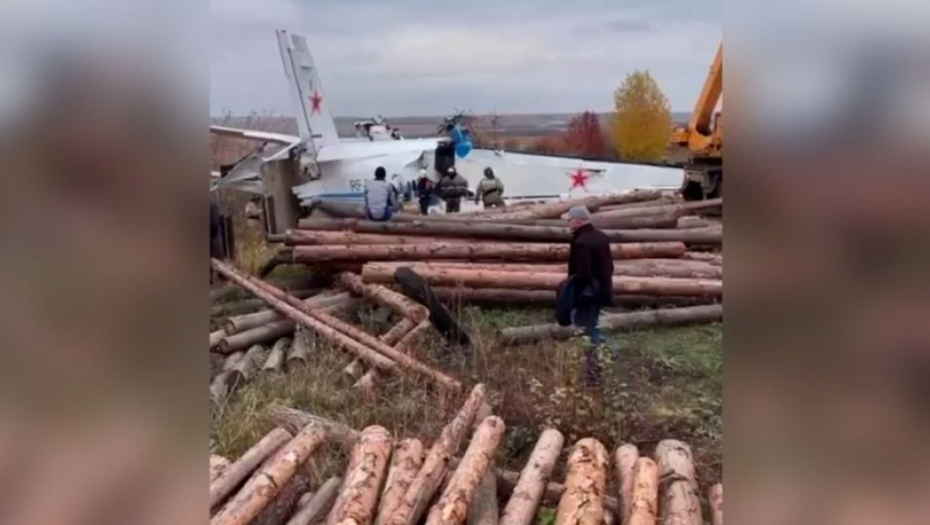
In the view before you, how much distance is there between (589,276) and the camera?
13.4ft

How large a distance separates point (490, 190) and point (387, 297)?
5.95ft

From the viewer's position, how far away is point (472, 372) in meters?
3.95

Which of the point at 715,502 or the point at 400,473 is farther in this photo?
the point at 400,473

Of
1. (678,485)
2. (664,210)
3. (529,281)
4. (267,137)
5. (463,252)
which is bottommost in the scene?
(678,485)

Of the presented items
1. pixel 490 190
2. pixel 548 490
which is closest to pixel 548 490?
pixel 548 490

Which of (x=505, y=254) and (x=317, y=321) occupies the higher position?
(x=505, y=254)

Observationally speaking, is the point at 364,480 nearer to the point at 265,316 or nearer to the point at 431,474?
the point at 431,474

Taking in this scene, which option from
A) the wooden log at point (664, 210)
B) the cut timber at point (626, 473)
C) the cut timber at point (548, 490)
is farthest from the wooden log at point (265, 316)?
the cut timber at point (626, 473)

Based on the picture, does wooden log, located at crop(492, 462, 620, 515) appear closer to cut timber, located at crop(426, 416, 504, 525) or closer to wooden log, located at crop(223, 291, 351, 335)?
cut timber, located at crop(426, 416, 504, 525)

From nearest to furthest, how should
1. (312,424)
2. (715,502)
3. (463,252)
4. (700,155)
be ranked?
(715,502) < (312,424) < (463,252) < (700,155)

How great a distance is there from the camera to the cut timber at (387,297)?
442 centimetres
